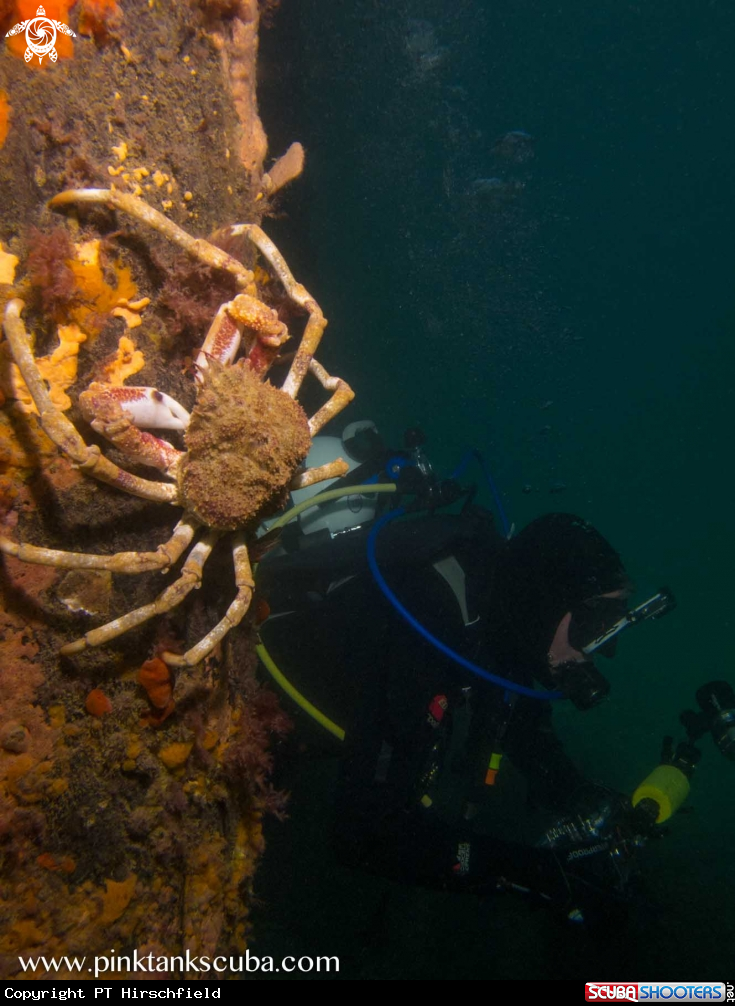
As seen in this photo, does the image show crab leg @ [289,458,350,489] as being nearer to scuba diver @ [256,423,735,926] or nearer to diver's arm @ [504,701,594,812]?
scuba diver @ [256,423,735,926]

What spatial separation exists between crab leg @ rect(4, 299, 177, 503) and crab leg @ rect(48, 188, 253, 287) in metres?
0.50

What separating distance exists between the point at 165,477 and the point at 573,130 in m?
25.3

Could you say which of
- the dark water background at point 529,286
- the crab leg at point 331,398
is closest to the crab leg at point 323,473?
the crab leg at point 331,398

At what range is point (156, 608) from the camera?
1999 millimetres

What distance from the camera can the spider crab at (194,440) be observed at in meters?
1.82

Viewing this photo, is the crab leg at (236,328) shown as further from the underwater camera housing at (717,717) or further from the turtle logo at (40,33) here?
the underwater camera housing at (717,717)

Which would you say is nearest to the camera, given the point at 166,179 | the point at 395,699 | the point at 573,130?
the point at 166,179

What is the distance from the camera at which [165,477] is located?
232cm

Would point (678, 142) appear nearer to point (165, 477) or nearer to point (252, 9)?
point (252, 9)

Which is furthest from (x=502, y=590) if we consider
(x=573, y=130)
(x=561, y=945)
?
(x=573, y=130)

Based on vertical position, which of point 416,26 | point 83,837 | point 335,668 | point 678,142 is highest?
point 678,142

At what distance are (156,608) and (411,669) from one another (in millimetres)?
2063

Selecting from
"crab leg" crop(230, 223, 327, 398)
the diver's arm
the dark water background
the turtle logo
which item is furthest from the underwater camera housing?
the turtle logo

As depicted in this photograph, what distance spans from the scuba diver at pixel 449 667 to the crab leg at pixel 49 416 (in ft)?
7.15
